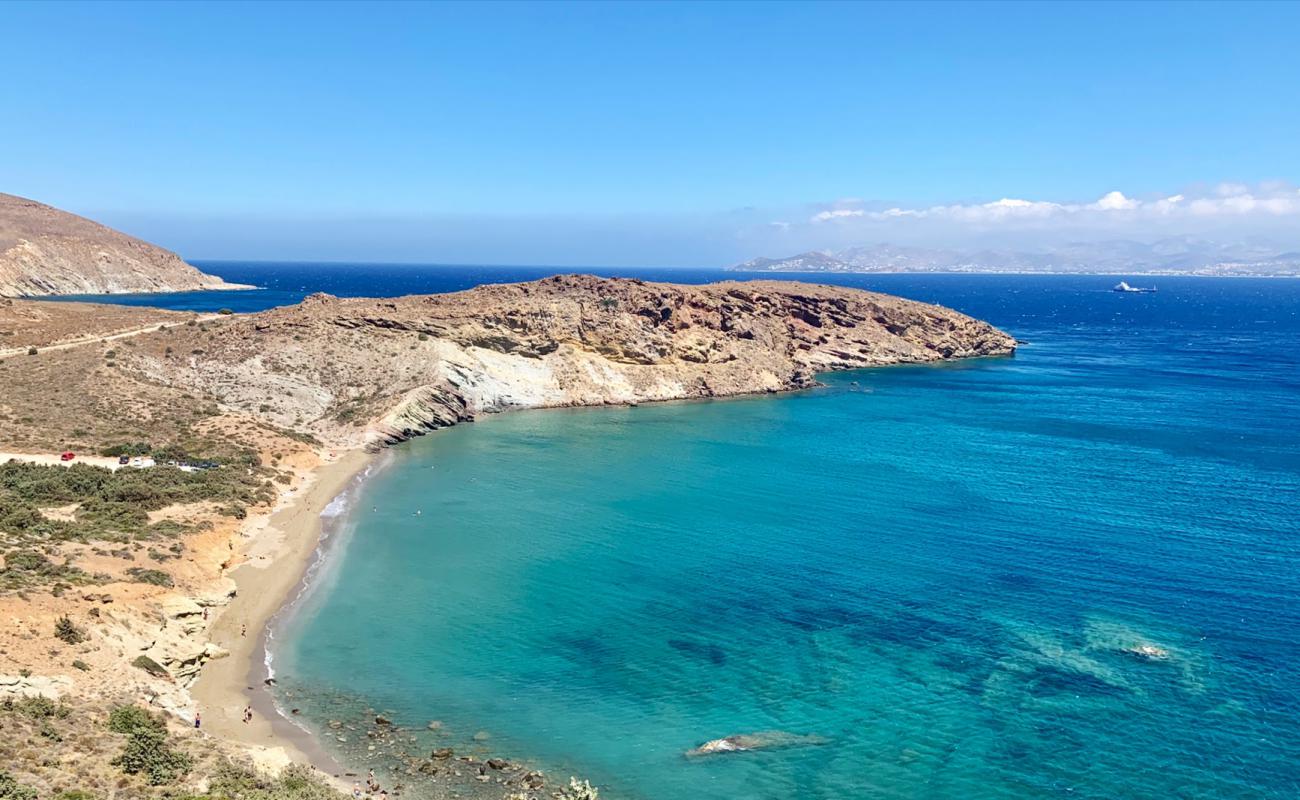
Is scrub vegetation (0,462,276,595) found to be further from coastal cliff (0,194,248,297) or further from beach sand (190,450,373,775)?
coastal cliff (0,194,248,297)

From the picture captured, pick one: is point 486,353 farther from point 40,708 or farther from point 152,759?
point 152,759

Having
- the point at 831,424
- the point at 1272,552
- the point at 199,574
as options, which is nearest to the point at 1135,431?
the point at 831,424

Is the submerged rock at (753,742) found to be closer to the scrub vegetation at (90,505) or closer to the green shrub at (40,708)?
the green shrub at (40,708)

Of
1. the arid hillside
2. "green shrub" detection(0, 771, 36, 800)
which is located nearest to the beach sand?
"green shrub" detection(0, 771, 36, 800)

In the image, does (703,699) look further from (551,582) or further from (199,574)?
(199,574)

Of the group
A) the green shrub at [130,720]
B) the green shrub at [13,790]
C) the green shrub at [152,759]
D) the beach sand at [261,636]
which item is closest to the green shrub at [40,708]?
the green shrub at [130,720]

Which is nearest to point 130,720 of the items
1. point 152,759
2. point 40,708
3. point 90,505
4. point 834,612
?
point 40,708
